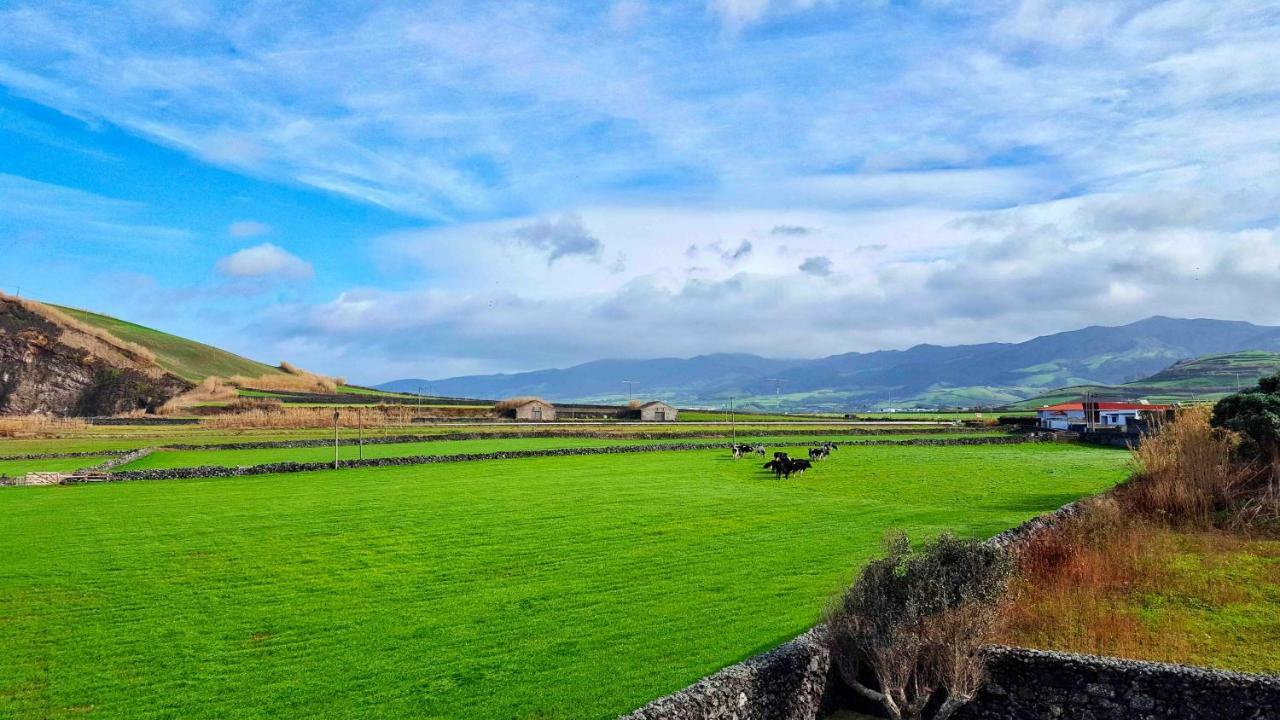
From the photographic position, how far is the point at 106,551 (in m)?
17.3

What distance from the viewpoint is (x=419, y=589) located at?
14.1m

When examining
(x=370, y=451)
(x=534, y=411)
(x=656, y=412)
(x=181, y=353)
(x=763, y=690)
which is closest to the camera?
(x=763, y=690)

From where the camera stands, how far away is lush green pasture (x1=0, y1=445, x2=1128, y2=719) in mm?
9594

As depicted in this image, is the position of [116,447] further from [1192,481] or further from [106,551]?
[1192,481]

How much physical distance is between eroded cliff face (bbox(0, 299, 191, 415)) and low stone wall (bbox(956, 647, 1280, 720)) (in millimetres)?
123475

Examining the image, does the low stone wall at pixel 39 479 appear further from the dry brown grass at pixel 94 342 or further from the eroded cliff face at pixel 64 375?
the dry brown grass at pixel 94 342

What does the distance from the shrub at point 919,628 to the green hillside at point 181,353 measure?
143970 millimetres

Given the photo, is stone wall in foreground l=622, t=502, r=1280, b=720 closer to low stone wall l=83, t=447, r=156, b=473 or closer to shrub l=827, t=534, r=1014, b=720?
shrub l=827, t=534, r=1014, b=720

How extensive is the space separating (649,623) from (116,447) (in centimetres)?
5158

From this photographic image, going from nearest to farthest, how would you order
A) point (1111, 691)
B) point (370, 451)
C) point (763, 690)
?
point (763, 690) → point (1111, 691) → point (370, 451)

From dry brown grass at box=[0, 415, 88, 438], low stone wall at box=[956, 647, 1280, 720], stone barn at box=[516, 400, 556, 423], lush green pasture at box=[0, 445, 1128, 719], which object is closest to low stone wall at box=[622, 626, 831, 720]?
lush green pasture at box=[0, 445, 1128, 719]

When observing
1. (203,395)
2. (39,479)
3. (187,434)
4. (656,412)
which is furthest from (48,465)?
(203,395)

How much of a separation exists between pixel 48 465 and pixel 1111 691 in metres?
45.3

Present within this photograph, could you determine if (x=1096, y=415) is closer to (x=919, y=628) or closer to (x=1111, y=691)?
(x=1111, y=691)
